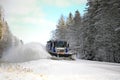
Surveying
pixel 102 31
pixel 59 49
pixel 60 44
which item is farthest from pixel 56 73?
pixel 102 31

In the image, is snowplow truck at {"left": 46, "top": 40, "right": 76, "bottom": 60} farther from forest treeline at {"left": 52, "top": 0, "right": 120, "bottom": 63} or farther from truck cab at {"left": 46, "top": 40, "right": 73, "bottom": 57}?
forest treeline at {"left": 52, "top": 0, "right": 120, "bottom": 63}

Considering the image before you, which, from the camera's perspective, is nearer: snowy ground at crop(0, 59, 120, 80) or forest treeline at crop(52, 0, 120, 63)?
snowy ground at crop(0, 59, 120, 80)

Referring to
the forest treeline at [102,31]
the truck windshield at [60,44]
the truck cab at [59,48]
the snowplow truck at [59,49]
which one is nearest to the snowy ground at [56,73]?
the forest treeline at [102,31]

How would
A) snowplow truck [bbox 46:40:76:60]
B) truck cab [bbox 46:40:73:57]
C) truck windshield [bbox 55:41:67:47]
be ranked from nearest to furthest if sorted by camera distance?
snowplow truck [bbox 46:40:76:60]
truck cab [bbox 46:40:73:57]
truck windshield [bbox 55:41:67:47]

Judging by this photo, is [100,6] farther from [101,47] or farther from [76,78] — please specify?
[76,78]

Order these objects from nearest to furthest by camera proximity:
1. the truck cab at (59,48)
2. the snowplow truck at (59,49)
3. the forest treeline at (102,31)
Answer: the snowplow truck at (59,49), the truck cab at (59,48), the forest treeline at (102,31)

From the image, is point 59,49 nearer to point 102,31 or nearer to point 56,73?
point 102,31

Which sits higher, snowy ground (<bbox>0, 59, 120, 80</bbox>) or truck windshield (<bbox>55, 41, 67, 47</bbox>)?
truck windshield (<bbox>55, 41, 67, 47</bbox>)

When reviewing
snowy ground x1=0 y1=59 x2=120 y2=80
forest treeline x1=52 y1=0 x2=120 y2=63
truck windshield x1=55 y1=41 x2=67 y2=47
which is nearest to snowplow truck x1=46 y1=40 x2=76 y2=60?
truck windshield x1=55 y1=41 x2=67 y2=47

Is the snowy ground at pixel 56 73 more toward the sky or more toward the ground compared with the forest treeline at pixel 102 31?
more toward the ground

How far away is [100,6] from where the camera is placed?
4659 cm

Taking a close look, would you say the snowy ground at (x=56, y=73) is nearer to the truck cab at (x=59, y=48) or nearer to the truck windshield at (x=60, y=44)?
the truck cab at (x=59, y=48)

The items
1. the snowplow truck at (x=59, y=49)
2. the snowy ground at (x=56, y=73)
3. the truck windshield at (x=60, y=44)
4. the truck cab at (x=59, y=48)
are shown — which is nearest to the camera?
the snowy ground at (x=56, y=73)

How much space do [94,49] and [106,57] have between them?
4741mm
